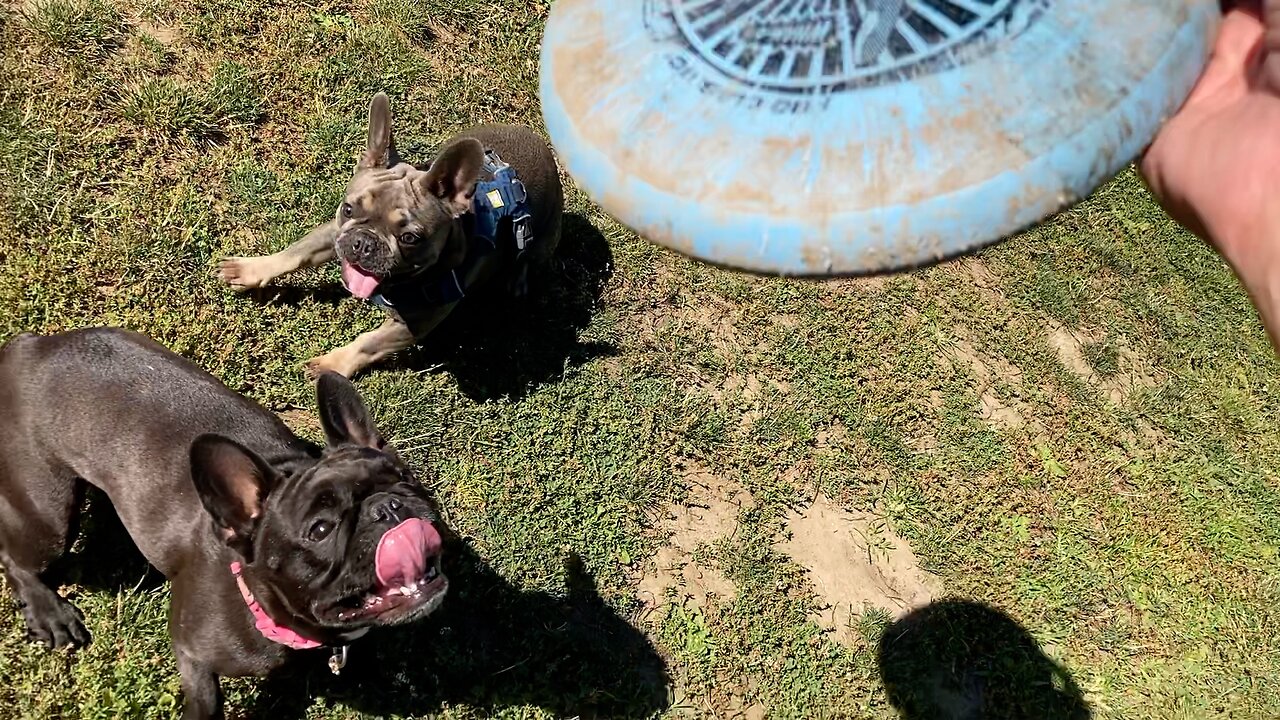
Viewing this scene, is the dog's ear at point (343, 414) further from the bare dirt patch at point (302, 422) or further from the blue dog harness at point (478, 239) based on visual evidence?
the bare dirt patch at point (302, 422)

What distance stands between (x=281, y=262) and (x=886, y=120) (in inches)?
137

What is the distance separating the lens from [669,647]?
458 centimetres

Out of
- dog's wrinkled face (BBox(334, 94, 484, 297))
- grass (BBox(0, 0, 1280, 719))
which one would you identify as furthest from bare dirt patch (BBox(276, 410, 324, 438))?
dog's wrinkled face (BBox(334, 94, 484, 297))

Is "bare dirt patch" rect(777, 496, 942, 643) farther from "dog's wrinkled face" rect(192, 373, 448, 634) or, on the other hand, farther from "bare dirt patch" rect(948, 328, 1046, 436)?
"dog's wrinkled face" rect(192, 373, 448, 634)

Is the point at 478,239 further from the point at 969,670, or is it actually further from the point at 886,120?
the point at 969,670

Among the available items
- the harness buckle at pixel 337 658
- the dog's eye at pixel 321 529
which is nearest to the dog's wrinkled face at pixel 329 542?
the dog's eye at pixel 321 529

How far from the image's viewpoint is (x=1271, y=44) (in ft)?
7.88

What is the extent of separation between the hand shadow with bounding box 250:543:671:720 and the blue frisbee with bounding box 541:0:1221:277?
8.97ft

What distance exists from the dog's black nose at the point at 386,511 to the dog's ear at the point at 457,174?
1759 mm

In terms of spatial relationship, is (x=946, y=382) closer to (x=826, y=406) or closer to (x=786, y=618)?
(x=826, y=406)

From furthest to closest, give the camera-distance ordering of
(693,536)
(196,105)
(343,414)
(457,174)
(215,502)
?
1. (196,105)
2. (693,536)
3. (457,174)
4. (343,414)
5. (215,502)

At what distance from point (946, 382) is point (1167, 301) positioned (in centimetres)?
213

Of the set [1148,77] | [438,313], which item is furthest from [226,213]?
[1148,77]

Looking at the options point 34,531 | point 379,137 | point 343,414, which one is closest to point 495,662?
point 343,414
